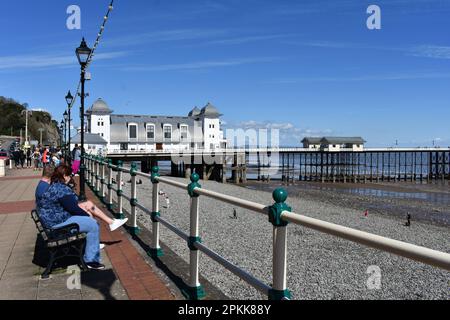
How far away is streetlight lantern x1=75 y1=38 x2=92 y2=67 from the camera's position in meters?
10.7

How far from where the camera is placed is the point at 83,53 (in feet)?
35.3

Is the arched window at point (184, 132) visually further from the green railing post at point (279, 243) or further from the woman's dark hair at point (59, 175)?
the green railing post at point (279, 243)

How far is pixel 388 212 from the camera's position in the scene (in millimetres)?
27047

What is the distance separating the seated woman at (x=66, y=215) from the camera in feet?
15.6

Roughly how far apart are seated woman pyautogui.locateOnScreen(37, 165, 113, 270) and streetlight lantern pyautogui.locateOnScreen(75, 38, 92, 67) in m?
6.75

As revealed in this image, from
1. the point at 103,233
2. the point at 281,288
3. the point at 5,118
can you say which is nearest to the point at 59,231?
the point at 103,233

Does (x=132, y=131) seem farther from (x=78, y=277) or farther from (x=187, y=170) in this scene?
(x=78, y=277)

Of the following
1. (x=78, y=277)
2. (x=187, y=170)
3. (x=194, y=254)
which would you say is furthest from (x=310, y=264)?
(x=187, y=170)

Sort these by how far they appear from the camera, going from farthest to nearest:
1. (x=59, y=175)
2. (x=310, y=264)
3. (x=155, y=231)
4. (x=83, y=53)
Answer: (x=83, y=53), (x=310, y=264), (x=155, y=231), (x=59, y=175)

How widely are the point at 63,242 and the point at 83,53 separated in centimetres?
733

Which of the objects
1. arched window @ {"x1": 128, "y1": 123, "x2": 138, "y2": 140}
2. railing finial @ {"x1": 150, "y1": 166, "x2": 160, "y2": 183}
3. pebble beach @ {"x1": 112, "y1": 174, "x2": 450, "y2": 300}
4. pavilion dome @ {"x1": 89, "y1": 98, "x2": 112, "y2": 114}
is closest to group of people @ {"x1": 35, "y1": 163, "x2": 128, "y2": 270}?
railing finial @ {"x1": 150, "y1": 166, "x2": 160, "y2": 183}

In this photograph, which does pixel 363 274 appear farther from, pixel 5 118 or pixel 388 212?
pixel 5 118

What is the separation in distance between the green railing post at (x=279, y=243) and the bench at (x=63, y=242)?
2805 millimetres
